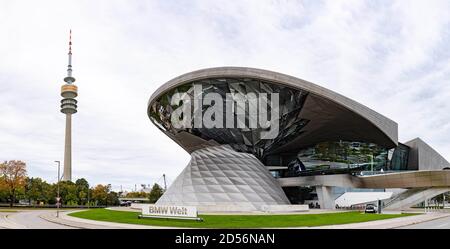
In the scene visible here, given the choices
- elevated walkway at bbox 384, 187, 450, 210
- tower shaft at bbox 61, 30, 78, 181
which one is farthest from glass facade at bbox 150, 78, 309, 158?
tower shaft at bbox 61, 30, 78, 181

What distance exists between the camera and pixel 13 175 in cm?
7812

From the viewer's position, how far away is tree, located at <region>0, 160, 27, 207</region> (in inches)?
3034

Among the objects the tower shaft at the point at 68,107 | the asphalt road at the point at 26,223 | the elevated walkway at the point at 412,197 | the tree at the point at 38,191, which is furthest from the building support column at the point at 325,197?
the tower shaft at the point at 68,107

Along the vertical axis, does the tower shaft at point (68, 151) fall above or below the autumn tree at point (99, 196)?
above

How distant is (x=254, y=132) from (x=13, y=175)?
4907 cm

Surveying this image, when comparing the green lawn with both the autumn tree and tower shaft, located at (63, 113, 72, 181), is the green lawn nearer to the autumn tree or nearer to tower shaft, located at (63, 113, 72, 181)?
the autumn tree

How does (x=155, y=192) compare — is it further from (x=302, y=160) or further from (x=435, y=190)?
(x=435, y=190)

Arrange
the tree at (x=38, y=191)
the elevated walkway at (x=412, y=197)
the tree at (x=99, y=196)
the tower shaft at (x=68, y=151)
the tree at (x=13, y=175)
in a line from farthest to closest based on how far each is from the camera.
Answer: the tower shaft at (x=68, y=151), the tree at (x=99, y=196), the tree at (x=38, y=191), the tree at (x=13, y=175), the elevated walkway at (x=412, y=197)

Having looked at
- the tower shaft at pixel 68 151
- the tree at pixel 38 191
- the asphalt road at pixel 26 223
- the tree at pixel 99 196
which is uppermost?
the tower shaft at pixel 68 151

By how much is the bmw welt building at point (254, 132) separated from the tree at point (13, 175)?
31247 millimetres

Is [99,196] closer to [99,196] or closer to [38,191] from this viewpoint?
[99,196]

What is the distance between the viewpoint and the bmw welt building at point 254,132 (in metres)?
48.2

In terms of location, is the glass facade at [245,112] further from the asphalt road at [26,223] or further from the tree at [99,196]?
the tree at [99,196]

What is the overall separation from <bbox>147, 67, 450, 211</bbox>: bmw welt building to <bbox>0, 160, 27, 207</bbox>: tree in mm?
31247
